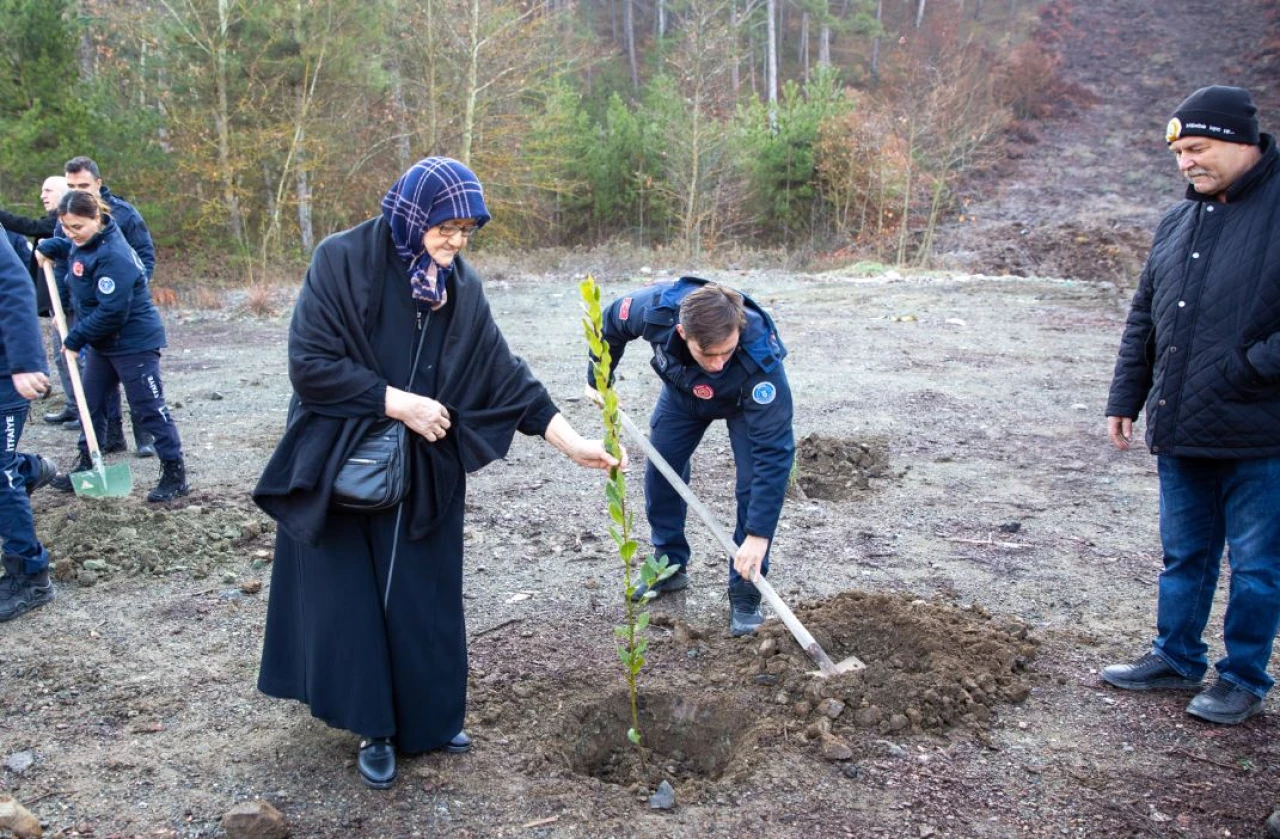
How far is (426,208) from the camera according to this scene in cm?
280

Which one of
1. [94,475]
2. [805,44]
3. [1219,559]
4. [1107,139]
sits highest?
[805,44]

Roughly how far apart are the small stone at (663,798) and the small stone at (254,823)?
1.11 m

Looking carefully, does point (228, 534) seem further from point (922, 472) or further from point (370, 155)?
point (370, 155)

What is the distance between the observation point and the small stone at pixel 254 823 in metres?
2.86

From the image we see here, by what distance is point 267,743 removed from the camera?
11.2ft

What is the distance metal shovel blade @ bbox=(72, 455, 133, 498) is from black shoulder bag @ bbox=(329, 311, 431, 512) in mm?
3599

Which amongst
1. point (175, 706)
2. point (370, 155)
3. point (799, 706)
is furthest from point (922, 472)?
point (370, 155)

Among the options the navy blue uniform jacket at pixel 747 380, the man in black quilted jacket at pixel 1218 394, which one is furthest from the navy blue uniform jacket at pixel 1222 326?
the navy blue uniform jacket at pixel 747 380

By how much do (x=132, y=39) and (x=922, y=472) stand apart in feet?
67.2

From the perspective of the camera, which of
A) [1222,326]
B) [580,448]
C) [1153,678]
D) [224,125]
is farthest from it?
[224,125]

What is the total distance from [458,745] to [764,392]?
171cm

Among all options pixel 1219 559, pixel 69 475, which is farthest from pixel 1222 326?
pixel 69 475

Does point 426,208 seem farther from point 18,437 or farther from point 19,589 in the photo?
point 19,589

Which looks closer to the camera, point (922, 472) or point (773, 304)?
point (922, 472)
